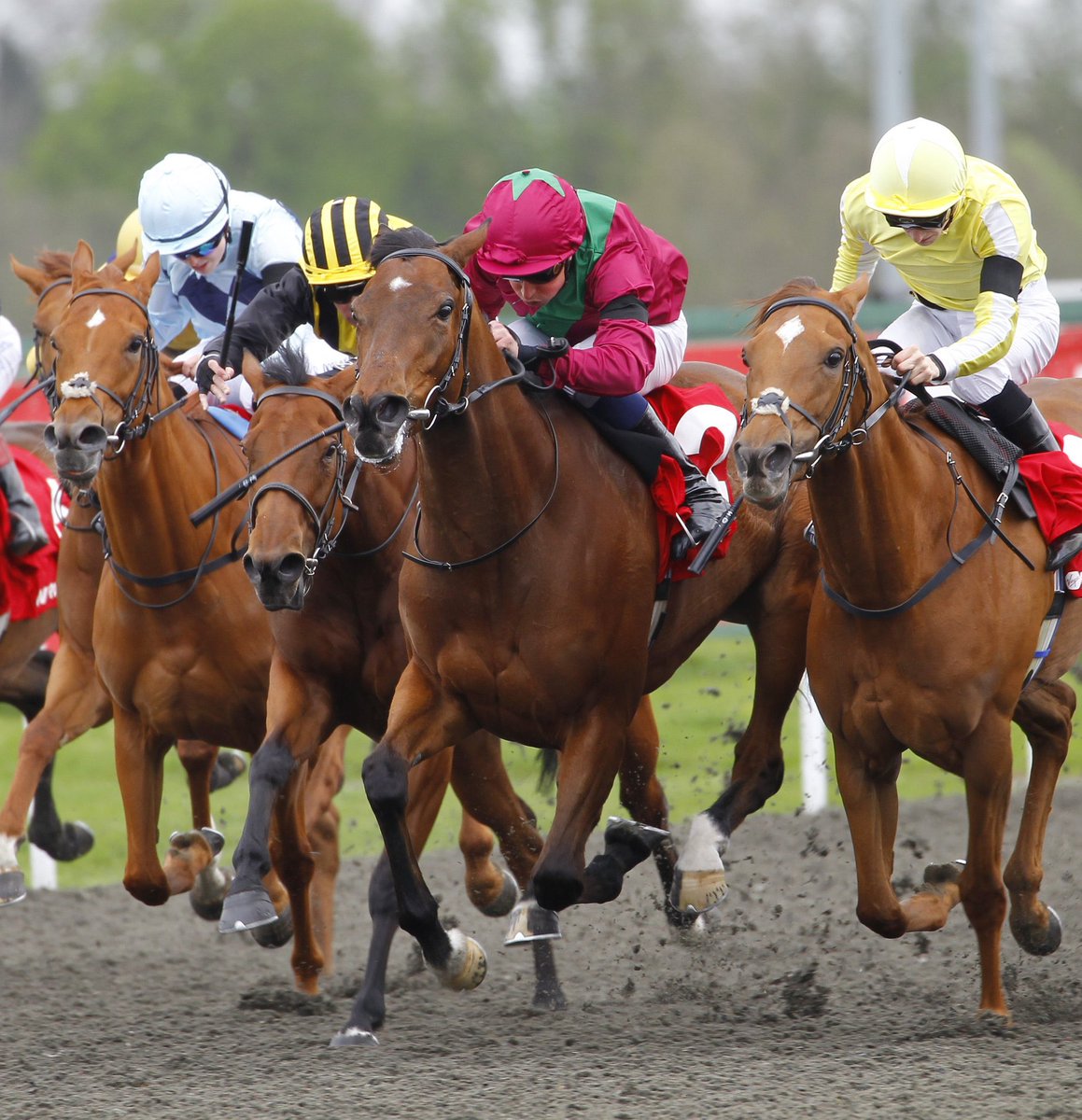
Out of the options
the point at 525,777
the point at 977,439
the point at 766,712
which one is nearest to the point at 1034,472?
the point at 977,439

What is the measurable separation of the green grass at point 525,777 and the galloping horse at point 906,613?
3.05 meters

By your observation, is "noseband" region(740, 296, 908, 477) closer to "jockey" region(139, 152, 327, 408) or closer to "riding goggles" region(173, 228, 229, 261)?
"jockey" region(139, 152, 327, 408)

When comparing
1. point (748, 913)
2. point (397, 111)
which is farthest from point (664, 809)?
point (397, 111)

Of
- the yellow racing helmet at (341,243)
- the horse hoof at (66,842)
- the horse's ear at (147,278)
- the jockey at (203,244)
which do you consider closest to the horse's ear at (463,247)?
the yellow racing helmet at (341,243)

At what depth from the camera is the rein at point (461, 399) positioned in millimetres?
4055

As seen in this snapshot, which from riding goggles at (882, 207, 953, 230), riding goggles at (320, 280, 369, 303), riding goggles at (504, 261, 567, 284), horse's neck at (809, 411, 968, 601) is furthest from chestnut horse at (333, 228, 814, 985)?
riding goggles at (882, 207, 953, 230)

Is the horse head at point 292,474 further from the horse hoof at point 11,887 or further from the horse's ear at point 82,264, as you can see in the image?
the horse hoof at point 11,887

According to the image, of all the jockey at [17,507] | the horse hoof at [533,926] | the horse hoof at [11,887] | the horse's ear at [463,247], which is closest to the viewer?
the horse's ear at [463,247]

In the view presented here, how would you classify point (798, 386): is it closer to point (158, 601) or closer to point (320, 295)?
point (320, 295)

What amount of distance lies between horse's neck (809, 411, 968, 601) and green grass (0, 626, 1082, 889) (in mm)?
3275

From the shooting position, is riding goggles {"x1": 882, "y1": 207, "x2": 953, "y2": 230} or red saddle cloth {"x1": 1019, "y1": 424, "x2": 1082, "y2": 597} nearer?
riding goggles {"x1": 882, "y1": 207, "x2": 953, "y2": 230}

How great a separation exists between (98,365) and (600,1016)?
235 centimetres

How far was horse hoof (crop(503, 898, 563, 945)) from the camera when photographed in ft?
15.0

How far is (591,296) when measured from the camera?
4.75 m
